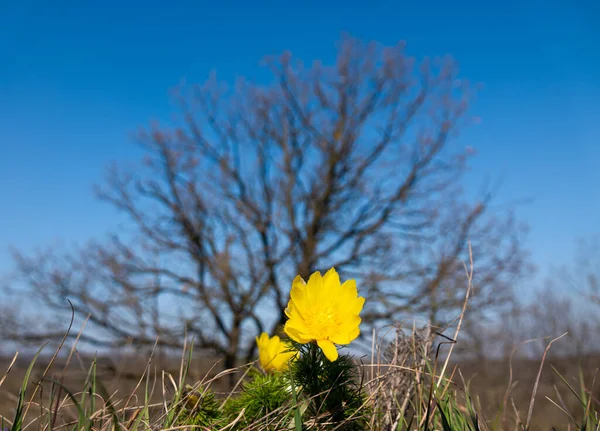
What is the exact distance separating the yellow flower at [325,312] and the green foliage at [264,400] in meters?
0.19

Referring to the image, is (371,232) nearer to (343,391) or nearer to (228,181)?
(228,181)

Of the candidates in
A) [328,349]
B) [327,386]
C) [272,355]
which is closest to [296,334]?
[328,349]

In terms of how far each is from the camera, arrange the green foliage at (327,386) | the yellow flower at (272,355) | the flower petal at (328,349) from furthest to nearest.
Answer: the yellow flower at (272,355)
the green foliage at (327,386)
the flower petal at (328,349)

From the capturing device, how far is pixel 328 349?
3.10ft

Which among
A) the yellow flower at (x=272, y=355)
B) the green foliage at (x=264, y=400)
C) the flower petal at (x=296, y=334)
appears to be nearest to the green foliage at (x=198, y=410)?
the green foliage at (x=264, y=400)

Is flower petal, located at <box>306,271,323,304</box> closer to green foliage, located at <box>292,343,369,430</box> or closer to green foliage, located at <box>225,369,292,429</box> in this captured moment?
green foliage, located at <box>292,343,369,430</box>

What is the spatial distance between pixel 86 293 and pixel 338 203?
15.8ft

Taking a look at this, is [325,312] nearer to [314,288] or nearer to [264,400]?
[314,288]

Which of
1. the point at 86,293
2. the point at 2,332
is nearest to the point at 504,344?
the point at 86,293

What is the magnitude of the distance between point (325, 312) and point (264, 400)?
0.27 metres

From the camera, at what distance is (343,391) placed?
42.9 inches

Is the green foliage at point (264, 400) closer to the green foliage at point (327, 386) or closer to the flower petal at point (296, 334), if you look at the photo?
the green foliage at point (327, 386)

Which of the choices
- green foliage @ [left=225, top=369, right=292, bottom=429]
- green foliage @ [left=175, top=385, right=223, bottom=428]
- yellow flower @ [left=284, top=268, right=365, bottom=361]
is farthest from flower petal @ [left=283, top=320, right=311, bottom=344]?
green foliage @ [left=175, top=385, right=223, bottom=428]

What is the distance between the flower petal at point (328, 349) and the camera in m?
0.94
